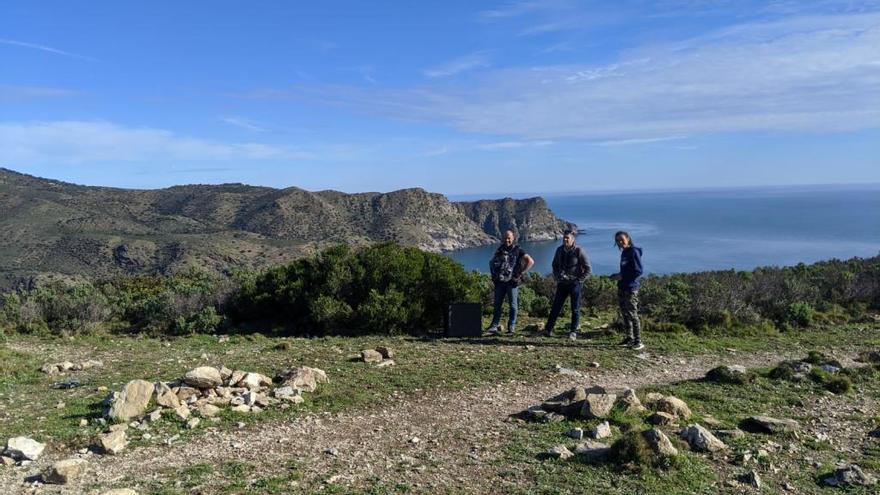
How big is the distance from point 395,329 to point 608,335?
4.22 meters

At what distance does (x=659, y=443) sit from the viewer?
17.7ft

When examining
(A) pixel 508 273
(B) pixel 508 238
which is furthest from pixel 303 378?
(B) pixel 508 238

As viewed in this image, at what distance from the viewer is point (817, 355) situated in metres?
9.39

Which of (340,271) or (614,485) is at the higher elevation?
(340,271)

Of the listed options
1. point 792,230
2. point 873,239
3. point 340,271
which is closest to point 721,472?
point 340,271

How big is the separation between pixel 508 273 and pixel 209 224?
56.1 meters

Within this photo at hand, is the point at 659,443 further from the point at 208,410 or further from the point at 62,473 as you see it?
the point at 62,473

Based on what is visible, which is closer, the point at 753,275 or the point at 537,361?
the point at 537,361

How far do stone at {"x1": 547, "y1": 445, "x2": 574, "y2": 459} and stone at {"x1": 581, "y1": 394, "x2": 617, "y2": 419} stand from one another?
1.02m

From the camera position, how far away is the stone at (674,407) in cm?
666

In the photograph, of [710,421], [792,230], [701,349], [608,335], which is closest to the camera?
[710,421]

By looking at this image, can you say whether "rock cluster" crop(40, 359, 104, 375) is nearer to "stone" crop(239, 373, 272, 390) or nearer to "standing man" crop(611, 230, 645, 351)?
"stone" crop(239, 373, 272, 390)

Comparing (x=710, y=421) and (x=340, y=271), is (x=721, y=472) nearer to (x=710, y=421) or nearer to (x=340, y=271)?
(x=710, y=421)

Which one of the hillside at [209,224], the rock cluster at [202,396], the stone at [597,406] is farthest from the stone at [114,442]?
the hillside at [209,224]
